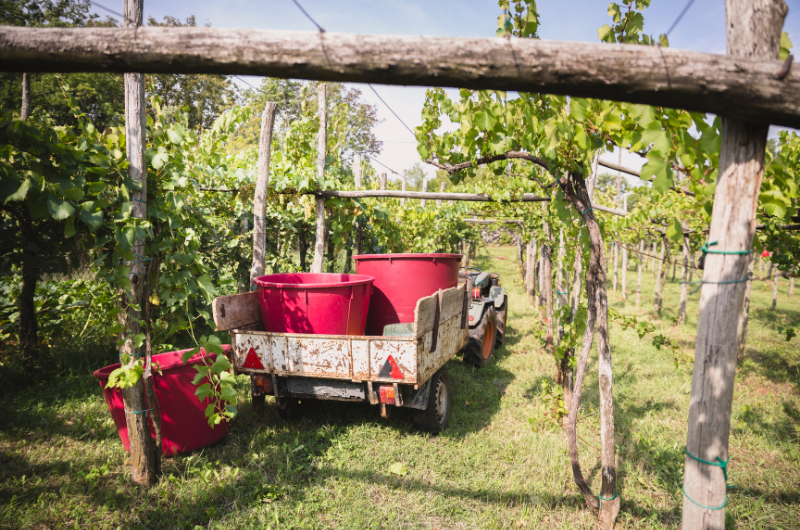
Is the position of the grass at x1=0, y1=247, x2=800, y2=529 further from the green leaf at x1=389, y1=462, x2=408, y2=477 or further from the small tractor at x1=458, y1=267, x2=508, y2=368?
the small tractor at x1=458, y1=267, x2=508, y2=368

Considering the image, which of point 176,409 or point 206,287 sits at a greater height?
point 206,287

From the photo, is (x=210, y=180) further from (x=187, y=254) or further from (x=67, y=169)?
(x=67, y=169)

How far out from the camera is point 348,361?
3.17 metres

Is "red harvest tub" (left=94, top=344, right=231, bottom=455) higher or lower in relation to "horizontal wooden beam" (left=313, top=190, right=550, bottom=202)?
lower

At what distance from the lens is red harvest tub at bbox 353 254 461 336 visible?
4.01m

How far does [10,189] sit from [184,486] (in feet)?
6.82

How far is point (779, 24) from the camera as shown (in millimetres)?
1389

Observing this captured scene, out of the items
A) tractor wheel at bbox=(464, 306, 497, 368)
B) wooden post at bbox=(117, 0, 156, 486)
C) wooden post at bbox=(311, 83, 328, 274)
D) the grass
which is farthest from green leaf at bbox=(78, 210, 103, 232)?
tractor wheel at bbox=(464, 306, 497, 368)

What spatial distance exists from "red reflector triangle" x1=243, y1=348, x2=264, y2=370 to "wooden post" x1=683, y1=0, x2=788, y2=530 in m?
2.91

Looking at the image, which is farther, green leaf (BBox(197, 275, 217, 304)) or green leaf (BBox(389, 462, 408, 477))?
green leaf (BBox(389, 462, 408, 477))

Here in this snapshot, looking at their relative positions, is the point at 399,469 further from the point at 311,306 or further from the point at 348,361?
the point at 311,306

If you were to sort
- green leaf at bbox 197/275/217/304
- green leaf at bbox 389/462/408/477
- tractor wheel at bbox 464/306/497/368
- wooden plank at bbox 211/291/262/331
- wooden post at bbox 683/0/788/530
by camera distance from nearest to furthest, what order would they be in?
wooden post at bbox 683/0/788/530, green leaf at bbox 197/275/217/304, green leaf at bbox 389/462/408/477, wooden plank at bbox 211/291/262/331, tractor wheel at bbox 464/306/497/368

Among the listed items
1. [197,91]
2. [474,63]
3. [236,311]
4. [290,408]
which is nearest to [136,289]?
[236,311]

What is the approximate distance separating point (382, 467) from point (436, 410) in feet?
2.44
